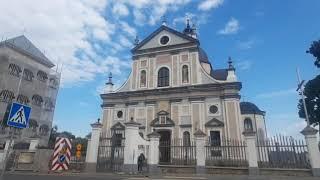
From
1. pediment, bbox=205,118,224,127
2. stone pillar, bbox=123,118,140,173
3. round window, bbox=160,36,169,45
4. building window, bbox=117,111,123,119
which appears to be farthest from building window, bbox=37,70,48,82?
stone pillar, bbox=123,118,140,173

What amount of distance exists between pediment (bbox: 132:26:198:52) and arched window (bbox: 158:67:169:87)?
2868mm

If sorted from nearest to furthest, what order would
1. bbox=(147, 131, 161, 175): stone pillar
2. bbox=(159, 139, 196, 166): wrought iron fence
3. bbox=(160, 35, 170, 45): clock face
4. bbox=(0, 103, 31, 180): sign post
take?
bbox=(0, 103, 31, 180): sign post, bbox=(147, 131, 161, 175): stone pillar, bbox=(159, 139, 196, 166): wrought iron fence, bbox=(160, 35, 170, 45): clock face

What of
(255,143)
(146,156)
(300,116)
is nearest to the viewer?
(255,143)

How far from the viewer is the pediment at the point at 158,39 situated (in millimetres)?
28727

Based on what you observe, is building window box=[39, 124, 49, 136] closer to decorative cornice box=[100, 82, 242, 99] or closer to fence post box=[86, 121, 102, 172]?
decorative cornice box=[100, 82, 242, 99]

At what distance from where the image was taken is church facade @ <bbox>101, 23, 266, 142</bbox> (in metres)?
24.6

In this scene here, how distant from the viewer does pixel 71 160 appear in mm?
18969

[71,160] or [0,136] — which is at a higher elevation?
[0,136]

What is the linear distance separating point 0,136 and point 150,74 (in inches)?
782

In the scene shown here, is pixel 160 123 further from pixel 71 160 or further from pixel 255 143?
pixel 255 143

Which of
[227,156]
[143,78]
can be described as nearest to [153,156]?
[227,156]

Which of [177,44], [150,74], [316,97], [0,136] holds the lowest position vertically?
[0,136]

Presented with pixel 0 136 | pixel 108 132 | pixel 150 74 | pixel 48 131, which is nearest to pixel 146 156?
pixel 108 132

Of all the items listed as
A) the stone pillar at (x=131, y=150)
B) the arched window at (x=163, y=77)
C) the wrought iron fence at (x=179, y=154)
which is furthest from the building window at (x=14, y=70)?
the stone pillar at (x=131, y=150)
